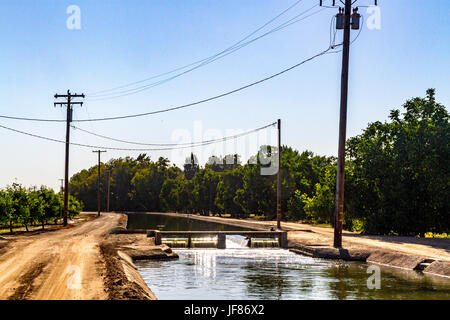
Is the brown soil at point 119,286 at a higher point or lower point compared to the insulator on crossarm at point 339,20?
lower

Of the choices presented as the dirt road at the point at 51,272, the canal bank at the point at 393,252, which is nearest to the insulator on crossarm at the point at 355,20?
the canal bank at the point at 393,252

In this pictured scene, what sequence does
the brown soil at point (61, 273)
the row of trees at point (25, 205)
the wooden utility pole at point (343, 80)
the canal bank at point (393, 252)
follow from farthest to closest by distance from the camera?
the row of trees at point (25, 205), the wooden utility pole at point (343, 80), the canal bank at point (393, 252), the brown soil at point (61, 273)

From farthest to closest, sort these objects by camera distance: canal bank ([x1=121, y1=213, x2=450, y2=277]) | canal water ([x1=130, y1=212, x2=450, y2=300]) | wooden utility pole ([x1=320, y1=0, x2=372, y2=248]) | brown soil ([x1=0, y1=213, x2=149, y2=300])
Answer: wooden utility pole ([x1=320, y1=0, x2=372, y2=248]) < canal bank ([x1=121, y1=213, x2=450, y2=277]) < canal water ([x1=130, y1=212, x2=450, y2=300]) < brown soil ([x1=0, y1=213, x2=149, y2=300])

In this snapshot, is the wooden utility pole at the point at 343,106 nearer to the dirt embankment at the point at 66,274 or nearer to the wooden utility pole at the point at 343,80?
the wooden utility pole at the point at 343,80

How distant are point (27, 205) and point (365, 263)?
39746 millimetres

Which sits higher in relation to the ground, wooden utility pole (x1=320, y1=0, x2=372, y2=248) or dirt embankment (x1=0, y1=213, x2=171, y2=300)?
wooden utility pole (x1=320, y1=0, x2=372, y2=248)

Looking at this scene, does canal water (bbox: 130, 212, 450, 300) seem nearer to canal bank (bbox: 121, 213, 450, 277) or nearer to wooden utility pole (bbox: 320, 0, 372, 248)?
canal bank (bbox: 121, 213, 450, 277)

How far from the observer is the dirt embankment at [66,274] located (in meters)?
17.9

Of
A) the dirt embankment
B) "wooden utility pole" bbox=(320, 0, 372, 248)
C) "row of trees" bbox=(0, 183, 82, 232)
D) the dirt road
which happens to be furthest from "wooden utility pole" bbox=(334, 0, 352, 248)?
"row of trees" bbox=(0, 183, 82, 232)

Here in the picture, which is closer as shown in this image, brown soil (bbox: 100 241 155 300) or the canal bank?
brown soil (bbox: 100 241 155 300)

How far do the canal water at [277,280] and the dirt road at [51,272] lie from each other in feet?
9.78

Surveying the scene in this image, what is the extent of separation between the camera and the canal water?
2227 centimetres
